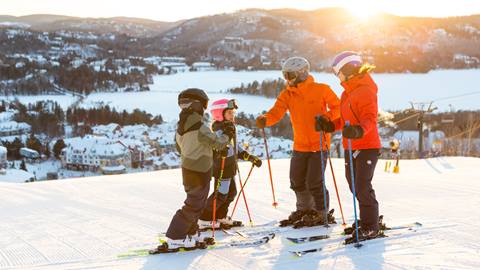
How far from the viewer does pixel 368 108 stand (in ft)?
11.3

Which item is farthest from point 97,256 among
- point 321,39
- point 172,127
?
point 321,39

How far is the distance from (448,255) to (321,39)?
136836mm

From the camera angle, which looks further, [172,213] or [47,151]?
[47,151]

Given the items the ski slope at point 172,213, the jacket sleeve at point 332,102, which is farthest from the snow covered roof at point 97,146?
the jacket sleeve at point 332,102

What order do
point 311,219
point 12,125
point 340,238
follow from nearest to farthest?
point 340,238
point 311,219
point 12,125

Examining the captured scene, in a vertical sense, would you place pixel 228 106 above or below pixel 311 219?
above

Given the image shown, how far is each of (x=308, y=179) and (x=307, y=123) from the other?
467 mm

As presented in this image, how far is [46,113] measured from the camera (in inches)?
2566

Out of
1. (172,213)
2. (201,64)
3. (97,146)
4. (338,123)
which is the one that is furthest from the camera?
(201,64)

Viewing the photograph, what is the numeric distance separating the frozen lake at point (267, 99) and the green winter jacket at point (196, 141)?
50.9 m

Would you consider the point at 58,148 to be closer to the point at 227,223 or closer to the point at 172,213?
the point at 172,213

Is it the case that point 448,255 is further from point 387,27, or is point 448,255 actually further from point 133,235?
point 387,27

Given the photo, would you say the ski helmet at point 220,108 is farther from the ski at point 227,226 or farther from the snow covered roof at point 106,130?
the snow covered roof at point 106,130

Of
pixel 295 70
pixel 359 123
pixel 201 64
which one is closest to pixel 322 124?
pixel 359 123
